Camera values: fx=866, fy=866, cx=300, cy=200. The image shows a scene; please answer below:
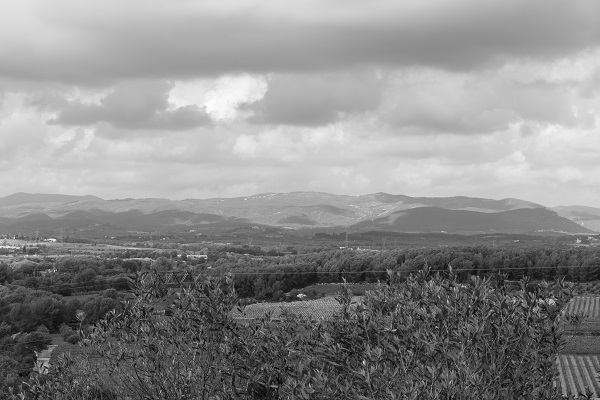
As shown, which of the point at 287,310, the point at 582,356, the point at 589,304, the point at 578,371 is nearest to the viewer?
the point at 287,310

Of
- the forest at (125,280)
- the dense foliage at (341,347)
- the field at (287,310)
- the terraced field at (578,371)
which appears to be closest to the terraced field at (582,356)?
the terraced field at (578,371)

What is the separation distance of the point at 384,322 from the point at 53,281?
68939 millimetres

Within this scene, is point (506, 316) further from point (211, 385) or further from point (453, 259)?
point (453, 259)

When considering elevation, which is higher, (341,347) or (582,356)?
(341,347)

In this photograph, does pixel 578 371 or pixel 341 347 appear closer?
pixel 341 347

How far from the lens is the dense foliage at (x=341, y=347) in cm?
1193

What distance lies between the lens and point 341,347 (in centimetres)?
1329

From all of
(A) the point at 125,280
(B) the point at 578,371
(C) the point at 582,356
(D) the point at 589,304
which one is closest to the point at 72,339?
(A) the point at 125,280

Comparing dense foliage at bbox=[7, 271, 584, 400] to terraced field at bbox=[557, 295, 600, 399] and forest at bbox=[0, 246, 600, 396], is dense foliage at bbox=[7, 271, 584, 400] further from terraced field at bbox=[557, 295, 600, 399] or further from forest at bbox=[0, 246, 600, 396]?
forest at bbox=[0, 246, 600, 396]

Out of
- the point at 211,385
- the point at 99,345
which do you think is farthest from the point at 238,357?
the point at 99,345

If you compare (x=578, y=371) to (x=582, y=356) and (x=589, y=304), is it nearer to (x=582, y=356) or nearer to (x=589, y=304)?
(x=582, y=356)

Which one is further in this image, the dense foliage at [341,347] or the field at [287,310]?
the field at [287,310]

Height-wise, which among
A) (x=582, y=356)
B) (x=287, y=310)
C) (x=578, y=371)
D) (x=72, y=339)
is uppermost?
(x=287, y=310)

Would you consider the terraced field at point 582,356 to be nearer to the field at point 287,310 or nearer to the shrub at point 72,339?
the field at point 287,310
